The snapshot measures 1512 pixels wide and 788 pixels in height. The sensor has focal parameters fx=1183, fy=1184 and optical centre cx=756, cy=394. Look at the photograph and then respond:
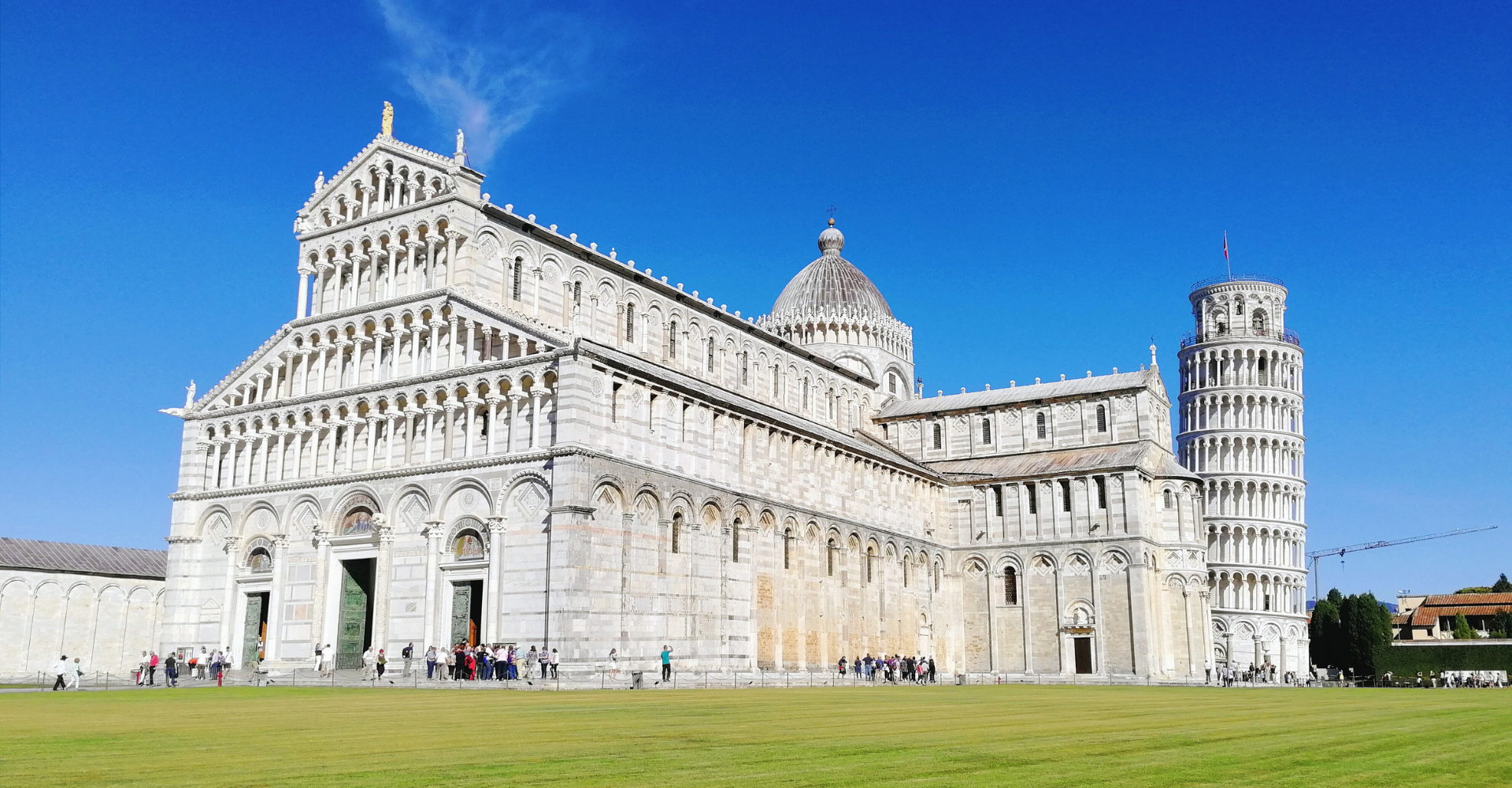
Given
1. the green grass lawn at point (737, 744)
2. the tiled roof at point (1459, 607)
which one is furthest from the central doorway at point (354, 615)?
the tiled roof at point (1459, 607)

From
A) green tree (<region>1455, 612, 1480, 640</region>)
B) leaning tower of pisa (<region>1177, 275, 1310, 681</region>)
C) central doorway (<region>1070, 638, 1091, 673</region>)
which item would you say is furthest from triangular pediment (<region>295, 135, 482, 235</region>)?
green tree (<region>1455, 612, 1480, 640</region>)

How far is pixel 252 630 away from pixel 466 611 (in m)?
12.0

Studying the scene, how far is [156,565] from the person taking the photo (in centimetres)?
6359

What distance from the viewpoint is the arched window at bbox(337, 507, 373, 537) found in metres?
47.4

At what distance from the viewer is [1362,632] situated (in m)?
91.2

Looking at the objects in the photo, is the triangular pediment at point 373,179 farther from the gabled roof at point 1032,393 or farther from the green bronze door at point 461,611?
the gabled roof at point 1032,393

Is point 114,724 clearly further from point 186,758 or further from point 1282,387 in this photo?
point 1282,387

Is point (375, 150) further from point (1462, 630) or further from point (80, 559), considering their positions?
point (1462, 630)

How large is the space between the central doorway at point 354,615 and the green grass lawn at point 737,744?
19.9m

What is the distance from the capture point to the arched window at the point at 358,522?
4738 cm

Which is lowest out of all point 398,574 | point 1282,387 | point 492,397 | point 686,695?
point 686,695

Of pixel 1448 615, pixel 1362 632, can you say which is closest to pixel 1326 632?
pixel 1362 632

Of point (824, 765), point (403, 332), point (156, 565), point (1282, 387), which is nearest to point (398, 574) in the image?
point (403, 332)

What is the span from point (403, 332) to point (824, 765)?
39.3 m
